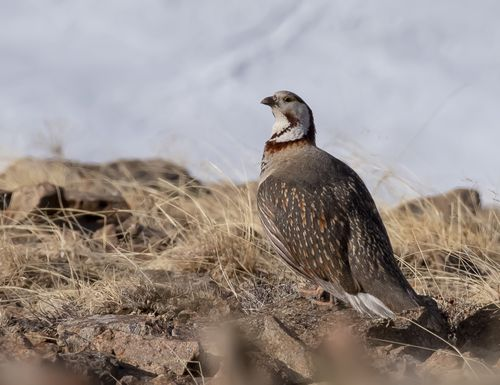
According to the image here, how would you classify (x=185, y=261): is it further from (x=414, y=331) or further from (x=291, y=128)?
(x=414, y=331)

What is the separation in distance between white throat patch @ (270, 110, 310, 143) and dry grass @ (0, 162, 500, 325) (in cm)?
102

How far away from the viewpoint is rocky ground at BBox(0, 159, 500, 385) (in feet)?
15.0

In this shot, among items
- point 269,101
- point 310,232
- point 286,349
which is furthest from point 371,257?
point 269,101

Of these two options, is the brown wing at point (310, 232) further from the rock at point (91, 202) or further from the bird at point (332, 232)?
the rock at point (91, 202)

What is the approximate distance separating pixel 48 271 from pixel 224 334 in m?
5.39

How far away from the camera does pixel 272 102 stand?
273 inches

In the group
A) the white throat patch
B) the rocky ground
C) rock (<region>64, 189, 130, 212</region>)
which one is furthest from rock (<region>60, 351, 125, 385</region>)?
rock (<region>64, 189, 130, 212</region>)

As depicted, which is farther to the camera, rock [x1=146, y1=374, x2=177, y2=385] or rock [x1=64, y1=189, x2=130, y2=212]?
rock [x1=64, y1=189, x2=130, y2=212]

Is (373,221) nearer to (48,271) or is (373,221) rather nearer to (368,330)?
(368,330)

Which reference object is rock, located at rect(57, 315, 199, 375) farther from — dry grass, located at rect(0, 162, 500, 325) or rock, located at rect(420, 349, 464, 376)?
rock, located at rect(420, 349, 464, 376)

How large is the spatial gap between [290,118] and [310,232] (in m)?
1.16

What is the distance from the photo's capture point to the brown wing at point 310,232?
5.82m

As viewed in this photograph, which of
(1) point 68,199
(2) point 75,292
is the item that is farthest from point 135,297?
(1) point 68,199

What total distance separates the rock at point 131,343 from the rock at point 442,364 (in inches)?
45.2
